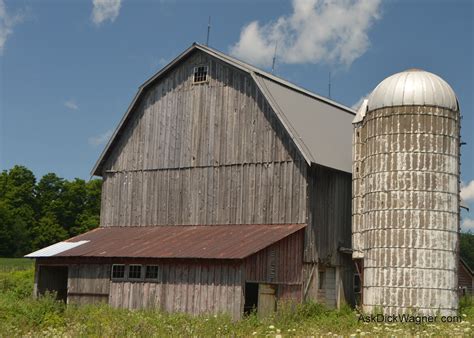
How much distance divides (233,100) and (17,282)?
684 inches

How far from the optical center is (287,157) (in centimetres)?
2991

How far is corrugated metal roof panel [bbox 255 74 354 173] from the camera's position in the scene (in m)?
30.2

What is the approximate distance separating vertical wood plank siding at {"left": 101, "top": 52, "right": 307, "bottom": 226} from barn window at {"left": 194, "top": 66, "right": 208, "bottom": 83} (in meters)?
0.26

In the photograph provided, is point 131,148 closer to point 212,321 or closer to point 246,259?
point 246,259

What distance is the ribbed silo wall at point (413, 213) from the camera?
86.3 feet

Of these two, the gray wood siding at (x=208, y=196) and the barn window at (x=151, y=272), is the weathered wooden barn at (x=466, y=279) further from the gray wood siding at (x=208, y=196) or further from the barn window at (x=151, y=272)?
the barn window at (x=151, y=272)

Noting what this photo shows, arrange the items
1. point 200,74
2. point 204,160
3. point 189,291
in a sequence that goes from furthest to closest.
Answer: point 200,74, point 204,160, point 189,291

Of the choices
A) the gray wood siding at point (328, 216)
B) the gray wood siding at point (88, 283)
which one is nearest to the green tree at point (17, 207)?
the gray wood siding at point (88, 283)

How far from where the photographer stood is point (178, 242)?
2967 cm

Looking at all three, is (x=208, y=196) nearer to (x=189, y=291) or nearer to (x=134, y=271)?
(x=134, y=271)

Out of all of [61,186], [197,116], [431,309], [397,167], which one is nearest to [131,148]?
[197,116]

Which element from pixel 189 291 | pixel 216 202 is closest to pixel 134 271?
pixel 189 291

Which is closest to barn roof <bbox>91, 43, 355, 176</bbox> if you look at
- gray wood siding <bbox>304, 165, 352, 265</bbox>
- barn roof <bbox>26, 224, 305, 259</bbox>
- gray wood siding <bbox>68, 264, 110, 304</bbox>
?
gray wood siding <bbox>304, 165, 352, 265</bbox>

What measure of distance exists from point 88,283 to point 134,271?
2.47 m
